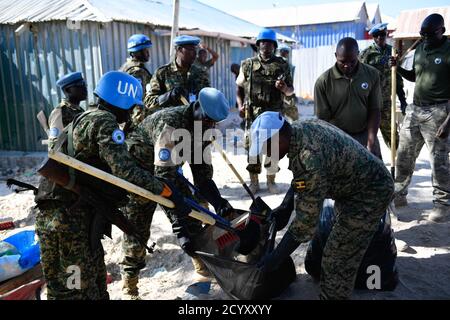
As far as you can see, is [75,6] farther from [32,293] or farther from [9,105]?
[32,293]

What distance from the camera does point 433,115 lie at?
4.43 meters

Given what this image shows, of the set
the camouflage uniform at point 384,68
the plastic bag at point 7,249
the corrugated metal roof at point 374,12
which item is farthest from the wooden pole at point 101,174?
the corrugated metal roof at point 374,12

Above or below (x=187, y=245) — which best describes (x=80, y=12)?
above

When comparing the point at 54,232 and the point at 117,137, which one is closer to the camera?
the point at 117,137

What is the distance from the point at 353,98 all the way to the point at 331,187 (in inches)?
67.9

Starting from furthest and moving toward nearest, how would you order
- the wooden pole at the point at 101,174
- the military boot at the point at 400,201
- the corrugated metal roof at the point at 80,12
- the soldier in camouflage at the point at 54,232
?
the corrugated metal roof at the point at 80,12
the military boot at the point at 400,201
the soldier in camouflage at the point at 54,232
the wooden pole at the point at 101,174

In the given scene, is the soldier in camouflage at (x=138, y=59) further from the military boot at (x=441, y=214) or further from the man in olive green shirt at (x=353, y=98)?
the military boot at (x=441, y=214)

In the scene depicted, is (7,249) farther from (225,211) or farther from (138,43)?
(138,43)

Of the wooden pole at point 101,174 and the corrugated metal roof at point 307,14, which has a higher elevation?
the corrugated metal roof at point 307,14

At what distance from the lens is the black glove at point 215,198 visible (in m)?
3.41

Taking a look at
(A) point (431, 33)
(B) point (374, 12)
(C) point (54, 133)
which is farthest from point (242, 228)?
(B) point (374, 12)

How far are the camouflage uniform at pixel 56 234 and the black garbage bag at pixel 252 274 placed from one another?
90cm
